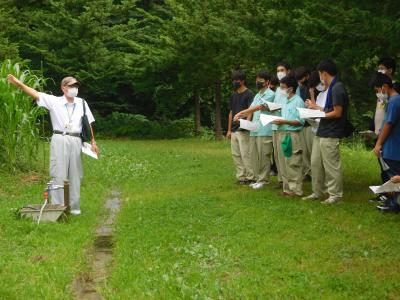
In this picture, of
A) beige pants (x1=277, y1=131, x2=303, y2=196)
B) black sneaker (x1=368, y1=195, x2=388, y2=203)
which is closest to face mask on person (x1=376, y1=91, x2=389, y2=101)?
black sneaker (x1=368, y1=195, x2=388, y2=203)

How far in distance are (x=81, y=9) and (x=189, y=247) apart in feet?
74.0

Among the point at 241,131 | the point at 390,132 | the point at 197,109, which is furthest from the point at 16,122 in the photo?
the point at 197,109

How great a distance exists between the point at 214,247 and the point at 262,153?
13.0 ft

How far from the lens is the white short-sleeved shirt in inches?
342

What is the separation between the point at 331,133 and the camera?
28.0 feet

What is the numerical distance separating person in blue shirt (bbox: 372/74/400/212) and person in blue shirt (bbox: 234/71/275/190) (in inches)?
95.3

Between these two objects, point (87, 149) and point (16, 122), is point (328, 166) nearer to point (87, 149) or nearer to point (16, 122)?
point (87, 149)

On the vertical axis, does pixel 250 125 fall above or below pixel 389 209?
above

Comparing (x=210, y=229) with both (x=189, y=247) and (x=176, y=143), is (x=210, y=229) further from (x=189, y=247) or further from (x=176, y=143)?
(x=176, y=143)

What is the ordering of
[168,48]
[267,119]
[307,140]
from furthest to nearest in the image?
[168,48] → [307,140] → [267,119]

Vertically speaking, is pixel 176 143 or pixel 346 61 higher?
pixel 346 61

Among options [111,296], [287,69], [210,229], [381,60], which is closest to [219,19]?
[287,69]

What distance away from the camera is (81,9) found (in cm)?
2756

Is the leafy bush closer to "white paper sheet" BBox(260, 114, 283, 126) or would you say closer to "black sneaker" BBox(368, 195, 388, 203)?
"white paper sheet" BBox(260, 114, 283, 126)
